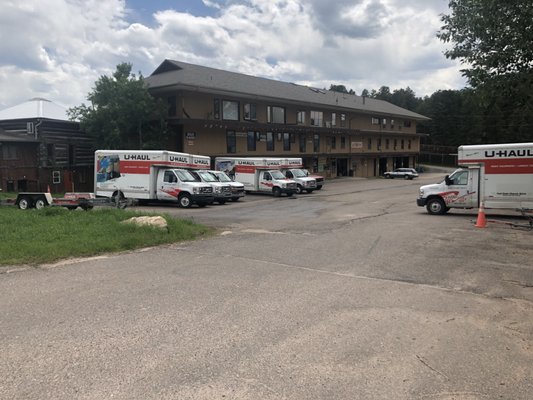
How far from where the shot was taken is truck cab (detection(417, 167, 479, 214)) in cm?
2041

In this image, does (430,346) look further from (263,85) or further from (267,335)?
(263,85)

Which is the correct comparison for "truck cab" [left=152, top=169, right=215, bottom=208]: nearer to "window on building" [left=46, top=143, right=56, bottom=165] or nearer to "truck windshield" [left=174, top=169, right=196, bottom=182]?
"truck windshield" [left=174, top=169, right=196, bottom=182]

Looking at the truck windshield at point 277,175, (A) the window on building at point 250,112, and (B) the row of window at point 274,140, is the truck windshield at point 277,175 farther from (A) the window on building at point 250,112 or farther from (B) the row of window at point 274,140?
(A) the window on building at point 250,112

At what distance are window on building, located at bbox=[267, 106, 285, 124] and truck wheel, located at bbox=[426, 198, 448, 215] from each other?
28379mm

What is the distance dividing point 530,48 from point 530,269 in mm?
4510

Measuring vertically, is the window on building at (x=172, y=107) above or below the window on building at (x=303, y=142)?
above

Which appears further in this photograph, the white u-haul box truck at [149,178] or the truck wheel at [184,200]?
the white u-haul box truck at [149,178]

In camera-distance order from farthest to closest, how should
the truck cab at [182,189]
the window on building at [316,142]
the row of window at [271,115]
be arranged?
1. the window on building at [316,142]
2. the row of window at [271,115]
3. the truck cab at [182,189]

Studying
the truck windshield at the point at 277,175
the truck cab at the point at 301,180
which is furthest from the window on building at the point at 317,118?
the truck windshield at the point at 277,175

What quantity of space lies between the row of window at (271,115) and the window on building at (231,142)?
1.37 m

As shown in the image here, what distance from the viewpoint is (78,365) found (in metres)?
4.49

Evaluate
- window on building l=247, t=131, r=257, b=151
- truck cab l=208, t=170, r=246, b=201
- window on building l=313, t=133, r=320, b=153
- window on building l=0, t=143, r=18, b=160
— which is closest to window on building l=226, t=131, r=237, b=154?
window on building l=247, t=131, r=257, b=151

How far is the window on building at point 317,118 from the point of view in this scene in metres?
54.3

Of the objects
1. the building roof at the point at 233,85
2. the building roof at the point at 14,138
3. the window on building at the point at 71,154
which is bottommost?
the window on building at the point at 71,154
